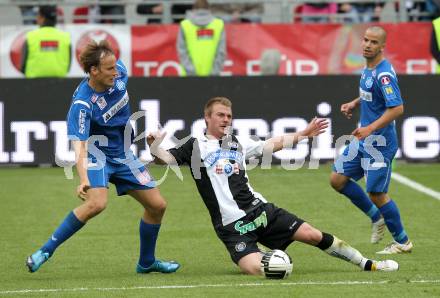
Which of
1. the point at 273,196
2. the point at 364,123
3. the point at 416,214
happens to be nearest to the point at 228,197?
the point at 364,123

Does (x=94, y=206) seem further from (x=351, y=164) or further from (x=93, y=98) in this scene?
(x=351, y=164)

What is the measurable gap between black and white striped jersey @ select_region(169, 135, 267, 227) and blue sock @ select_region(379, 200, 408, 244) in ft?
4.74

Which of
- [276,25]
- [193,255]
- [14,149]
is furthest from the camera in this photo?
[276,25]

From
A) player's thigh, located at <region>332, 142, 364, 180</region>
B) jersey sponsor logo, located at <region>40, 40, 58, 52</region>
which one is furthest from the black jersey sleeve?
jersey sponsor logo, located at <region>40, 40, 58, 52</region>

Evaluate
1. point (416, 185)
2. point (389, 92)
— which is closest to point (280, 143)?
point (389, 92)

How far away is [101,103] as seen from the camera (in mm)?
9984

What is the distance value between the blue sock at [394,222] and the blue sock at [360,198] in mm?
601

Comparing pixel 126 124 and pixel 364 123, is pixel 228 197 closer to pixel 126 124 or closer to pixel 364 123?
pixel 126 124

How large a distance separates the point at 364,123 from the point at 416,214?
8.28ft

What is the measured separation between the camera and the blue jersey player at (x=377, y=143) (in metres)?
11.0

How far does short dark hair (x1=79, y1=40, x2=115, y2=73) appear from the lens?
32.2 ft

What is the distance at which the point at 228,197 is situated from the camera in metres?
9.98

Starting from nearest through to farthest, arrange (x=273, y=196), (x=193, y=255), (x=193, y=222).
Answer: (x=193, y=255) → (x=193, y=222) → (x=273, y=196)

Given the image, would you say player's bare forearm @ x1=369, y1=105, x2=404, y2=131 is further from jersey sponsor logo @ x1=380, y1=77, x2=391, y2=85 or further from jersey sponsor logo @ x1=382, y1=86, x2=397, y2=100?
jersey sponsor logo @ x1=380, y1=77, x2=391, y2=85
